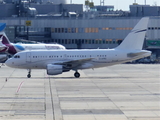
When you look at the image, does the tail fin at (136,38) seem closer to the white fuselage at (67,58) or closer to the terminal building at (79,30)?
the white fuselage at (67,58)

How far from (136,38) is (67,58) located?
935cm

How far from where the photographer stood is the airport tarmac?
29984mm

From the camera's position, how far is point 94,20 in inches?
4109

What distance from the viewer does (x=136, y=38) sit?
194 feet

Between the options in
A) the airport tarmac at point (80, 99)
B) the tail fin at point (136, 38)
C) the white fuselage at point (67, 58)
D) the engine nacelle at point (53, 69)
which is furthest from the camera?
the tail fin at point (136, 38)

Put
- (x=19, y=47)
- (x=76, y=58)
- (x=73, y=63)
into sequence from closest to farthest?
1. (x=73, y=63)
2. (x=76, y=58)
3. (x=19, y=47)

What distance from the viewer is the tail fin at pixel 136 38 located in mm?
58625

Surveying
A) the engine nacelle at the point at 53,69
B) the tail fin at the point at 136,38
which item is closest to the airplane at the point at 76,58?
the tail fin at the point at 136,38

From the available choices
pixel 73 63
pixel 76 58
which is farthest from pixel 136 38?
pixel 73 63

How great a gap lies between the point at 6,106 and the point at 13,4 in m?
98.8

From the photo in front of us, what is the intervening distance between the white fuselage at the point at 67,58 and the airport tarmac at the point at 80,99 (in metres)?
3.05

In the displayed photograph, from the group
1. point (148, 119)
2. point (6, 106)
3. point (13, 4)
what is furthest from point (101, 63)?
point (13, 4)

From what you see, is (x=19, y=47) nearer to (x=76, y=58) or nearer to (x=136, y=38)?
(x=76, y=58)

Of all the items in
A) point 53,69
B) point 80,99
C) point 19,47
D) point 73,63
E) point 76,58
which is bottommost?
point 53,69
